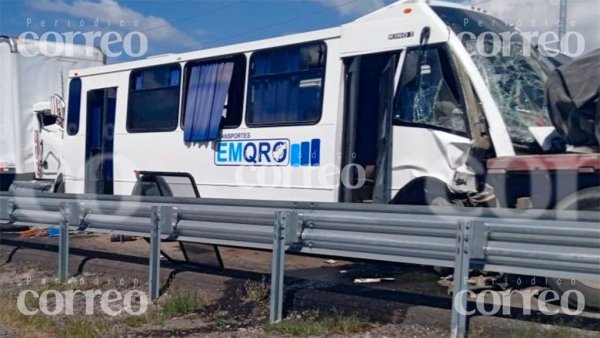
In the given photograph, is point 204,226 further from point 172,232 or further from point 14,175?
point 14,175

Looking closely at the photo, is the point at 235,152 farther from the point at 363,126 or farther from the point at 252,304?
the point at 252,304

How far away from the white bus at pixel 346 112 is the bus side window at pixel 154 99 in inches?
0.9

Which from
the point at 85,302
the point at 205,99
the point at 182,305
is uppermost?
the point at 205,99

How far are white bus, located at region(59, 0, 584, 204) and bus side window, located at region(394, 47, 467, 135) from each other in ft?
0.04

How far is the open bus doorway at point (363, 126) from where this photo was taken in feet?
29.4

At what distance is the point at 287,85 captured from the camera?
9.90m

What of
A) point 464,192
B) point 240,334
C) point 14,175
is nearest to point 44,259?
point 240,334

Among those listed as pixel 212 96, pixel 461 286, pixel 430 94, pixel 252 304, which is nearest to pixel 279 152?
pixel 212 96

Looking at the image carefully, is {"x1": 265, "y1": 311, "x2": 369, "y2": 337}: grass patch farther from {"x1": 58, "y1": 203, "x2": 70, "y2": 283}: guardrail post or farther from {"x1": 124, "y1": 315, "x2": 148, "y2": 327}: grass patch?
{"x1": 58, "y1": 203, "x2": 70, "y2": 283}: guardrail post

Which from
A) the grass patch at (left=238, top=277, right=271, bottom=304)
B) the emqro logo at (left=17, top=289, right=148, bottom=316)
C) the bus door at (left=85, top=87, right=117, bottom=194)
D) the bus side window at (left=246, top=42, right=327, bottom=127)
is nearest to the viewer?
A: the grass patch at (left=238, top=277, right=271, bottom=304)

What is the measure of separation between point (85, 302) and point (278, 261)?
2.31 metres

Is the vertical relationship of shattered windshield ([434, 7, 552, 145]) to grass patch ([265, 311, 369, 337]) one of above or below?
above

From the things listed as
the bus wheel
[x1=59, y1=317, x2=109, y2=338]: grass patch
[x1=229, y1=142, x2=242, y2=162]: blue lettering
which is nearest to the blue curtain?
[x1=229, y1=142, x2=242, y2=162]: blue lettering

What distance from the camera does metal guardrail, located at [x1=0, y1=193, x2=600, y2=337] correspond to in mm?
5363
